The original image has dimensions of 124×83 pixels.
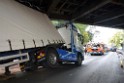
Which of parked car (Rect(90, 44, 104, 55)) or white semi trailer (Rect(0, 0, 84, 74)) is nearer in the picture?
white semi trailer (Rect(0, 0, 84, 74))

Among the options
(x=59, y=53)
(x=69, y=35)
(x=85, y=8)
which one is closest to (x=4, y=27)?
(x=59, y=53)

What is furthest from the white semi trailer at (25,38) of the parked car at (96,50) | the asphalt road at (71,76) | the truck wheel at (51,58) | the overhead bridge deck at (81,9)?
the parked car at (96,50)

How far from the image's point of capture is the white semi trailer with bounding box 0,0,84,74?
8.32 m

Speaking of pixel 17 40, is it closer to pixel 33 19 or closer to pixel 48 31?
pixel 33 19

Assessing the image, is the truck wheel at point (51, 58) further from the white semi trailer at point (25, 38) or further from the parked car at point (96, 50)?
the parked car at point (96, 50)

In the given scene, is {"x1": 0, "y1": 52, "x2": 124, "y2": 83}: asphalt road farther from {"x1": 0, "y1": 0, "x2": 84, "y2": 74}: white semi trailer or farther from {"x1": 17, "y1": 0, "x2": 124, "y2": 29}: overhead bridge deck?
{"x1": 17, "y1": 0, "x2": 124, "y2": 29}: overhead bridge deck

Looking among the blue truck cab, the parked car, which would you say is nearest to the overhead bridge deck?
the blue truck cab

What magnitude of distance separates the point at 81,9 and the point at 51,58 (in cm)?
490

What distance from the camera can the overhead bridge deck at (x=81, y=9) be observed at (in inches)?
540

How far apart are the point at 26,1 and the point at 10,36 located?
4.19m

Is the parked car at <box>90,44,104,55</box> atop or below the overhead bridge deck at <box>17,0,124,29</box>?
below

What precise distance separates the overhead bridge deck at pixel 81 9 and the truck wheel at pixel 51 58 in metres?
2.44

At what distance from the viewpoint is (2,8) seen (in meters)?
8.63

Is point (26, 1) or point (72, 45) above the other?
point (26, 1)
